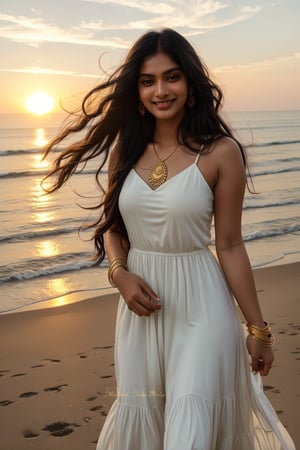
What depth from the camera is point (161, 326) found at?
2.75 meters

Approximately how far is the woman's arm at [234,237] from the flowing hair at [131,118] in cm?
8

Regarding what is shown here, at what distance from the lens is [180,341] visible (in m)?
2.68

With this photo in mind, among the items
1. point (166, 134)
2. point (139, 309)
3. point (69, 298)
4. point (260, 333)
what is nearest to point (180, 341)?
point (139, 309)

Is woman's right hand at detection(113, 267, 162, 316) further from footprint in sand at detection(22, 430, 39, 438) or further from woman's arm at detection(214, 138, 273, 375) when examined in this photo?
footprint in sand at detection(22, 430, 39, 438)

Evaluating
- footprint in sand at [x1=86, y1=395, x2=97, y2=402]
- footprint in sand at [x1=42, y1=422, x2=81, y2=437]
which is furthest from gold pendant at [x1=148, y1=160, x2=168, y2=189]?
footprint in sand at [x1=86, y1=395, x2=97, y2=402]

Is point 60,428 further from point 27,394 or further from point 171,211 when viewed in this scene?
point 171,211

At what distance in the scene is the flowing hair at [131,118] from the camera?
9.01 feet

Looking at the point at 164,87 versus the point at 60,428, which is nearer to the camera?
the point at 164,87

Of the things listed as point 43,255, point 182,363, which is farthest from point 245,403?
point 43,255

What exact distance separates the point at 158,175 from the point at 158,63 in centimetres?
43

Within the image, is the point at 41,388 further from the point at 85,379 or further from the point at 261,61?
the point at 261,61

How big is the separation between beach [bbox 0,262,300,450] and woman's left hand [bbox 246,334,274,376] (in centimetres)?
151

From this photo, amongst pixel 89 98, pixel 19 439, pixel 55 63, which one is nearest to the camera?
pixel 89 98

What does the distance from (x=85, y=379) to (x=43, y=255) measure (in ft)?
17.1
